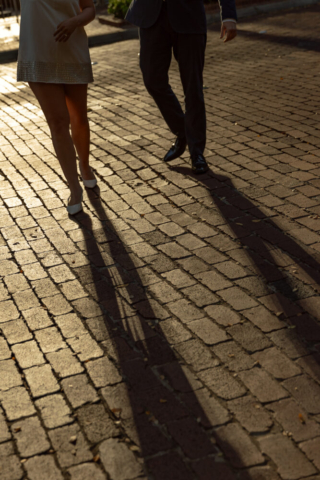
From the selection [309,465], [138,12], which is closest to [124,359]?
[309,465]

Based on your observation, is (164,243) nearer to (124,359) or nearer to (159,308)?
(159,308)

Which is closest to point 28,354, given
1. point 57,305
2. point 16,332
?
point 16,332

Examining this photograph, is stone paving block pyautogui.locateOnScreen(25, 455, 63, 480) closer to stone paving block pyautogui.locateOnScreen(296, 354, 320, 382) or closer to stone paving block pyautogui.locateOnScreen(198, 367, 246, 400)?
stone paving block pyautogui.locateOnScreen(198, 367, 246, 400)

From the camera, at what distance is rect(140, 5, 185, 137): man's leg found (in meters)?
4.90

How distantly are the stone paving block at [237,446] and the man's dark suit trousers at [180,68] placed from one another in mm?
3157

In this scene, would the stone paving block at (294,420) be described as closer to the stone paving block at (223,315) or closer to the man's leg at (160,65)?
the stone paving block at (223,315)

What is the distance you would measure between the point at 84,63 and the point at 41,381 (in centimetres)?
250

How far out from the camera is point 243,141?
583 centimetres

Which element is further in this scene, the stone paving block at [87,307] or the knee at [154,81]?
the knee at [154,81]

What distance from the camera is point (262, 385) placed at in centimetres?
265

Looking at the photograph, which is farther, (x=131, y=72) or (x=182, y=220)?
(x=131, y=72)

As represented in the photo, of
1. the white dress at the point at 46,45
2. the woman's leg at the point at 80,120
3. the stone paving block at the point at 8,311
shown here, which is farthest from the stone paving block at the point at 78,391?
the woman's leg at the point at 80,120

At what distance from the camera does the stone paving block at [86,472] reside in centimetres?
227

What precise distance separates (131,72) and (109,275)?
22.5ft
